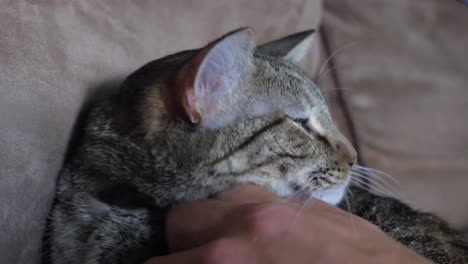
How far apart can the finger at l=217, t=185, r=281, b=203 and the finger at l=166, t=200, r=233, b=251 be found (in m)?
0.03

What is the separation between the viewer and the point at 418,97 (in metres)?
1.40

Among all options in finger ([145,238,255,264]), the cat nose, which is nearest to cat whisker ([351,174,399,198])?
the cat nose

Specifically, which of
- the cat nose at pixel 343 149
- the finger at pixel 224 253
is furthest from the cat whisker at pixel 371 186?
the finger at pixel 224 253

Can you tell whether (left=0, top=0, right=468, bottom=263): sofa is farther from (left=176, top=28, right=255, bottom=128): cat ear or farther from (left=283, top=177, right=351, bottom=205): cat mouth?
(left=283, top=177, right=351, bottom=205): cat mouth

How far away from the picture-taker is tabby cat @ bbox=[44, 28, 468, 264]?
80cm

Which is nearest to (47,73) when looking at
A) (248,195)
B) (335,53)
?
(248,195)

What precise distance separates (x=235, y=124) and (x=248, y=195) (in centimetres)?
10

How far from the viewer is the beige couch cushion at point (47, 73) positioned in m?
0.79

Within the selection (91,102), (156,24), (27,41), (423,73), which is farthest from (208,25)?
(423,73)

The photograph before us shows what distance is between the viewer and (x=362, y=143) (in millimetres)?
1447

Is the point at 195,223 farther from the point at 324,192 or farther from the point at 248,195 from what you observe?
the point at 324,192

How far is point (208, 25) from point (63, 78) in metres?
0.40

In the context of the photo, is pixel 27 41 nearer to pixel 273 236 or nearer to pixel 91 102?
pixel 91 102

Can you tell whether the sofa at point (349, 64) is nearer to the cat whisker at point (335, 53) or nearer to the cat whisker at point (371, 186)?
the cat whisker at point (335, 53)
